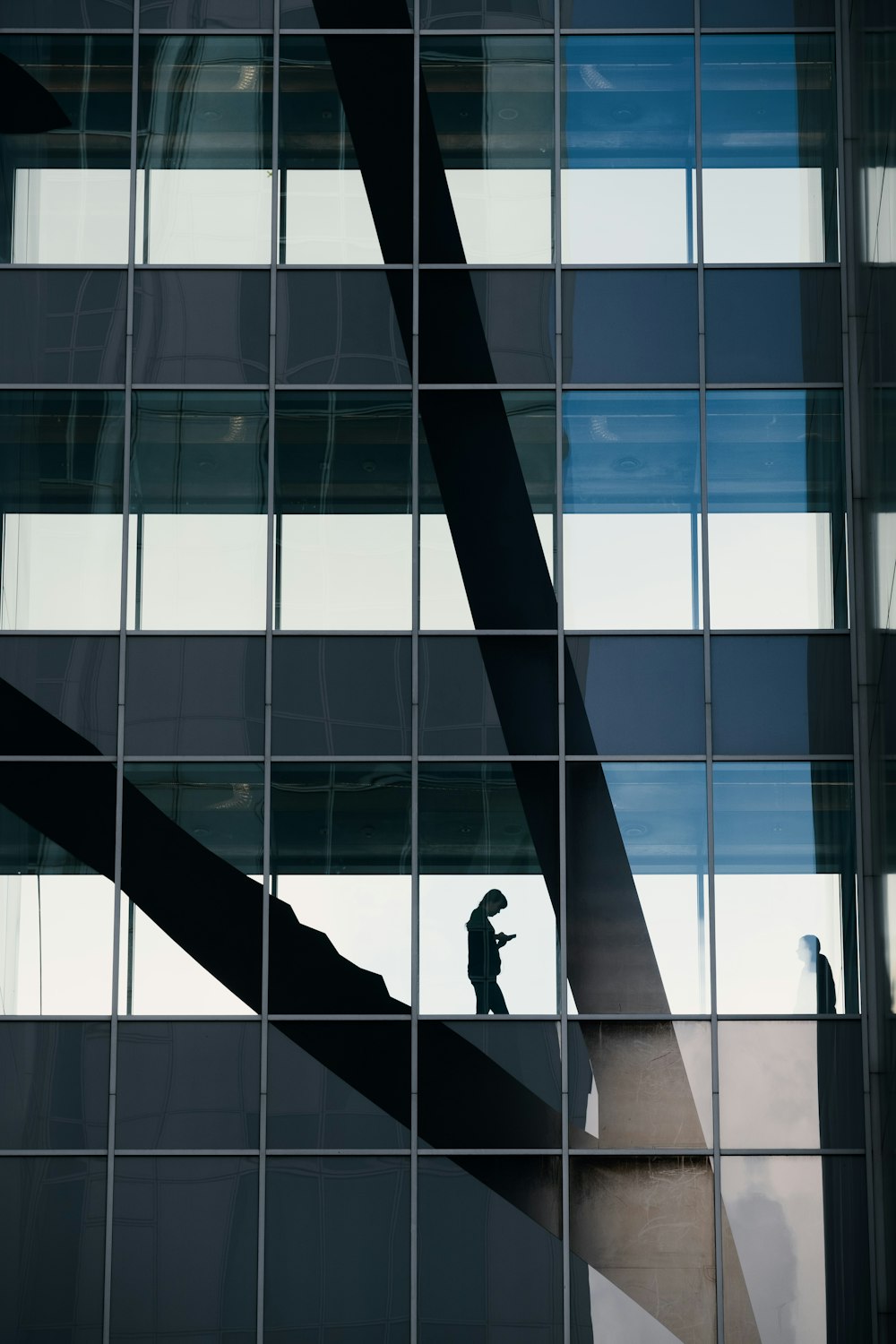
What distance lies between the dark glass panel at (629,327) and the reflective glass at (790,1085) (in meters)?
6.72

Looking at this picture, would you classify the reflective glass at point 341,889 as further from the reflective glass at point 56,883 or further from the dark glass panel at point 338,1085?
the reflective glass at point 56,883

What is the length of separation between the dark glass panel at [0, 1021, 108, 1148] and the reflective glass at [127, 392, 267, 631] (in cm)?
412

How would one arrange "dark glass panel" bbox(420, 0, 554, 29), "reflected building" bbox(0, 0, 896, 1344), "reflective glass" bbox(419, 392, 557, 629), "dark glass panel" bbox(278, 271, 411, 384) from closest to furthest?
"reflected building" bbox(0, 0, 896, 1344) < "reflective glass" bbox(419, 392, 557, 629) < "dark glass panel" bbox(278, 271, 411, 384) < "dark glass panel" bbox(420, 0, 554, 29)

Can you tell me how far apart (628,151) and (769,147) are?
150 cm

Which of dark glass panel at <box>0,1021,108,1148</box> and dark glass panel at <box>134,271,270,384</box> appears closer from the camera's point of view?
dark glass panel at <box>0,1021,108,1148</box>

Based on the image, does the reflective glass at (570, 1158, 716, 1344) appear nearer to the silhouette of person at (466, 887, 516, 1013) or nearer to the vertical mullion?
the silhouette of person at (466, 887, 516, 1013)

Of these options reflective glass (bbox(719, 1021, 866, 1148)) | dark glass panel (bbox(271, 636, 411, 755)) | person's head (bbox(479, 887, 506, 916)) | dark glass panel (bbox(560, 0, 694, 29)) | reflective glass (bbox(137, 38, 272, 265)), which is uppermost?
dark glass panel (bbox(560, 0, 694, 29))

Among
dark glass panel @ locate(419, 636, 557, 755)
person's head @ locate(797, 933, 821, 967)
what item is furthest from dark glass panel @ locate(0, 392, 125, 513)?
person's head @ locate(797, 933, 821, 967)

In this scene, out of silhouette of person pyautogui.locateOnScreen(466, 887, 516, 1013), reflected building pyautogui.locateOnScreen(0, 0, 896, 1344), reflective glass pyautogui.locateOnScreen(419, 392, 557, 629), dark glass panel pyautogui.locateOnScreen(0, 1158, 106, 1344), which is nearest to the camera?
dark glass panel pyautogui.locateOnScreen(0, 1158, 106, 1344)

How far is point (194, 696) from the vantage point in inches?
723

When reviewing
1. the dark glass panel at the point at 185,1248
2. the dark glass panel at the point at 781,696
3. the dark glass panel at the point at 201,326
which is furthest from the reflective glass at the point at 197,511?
the dark glass panel at the point at 185,1248

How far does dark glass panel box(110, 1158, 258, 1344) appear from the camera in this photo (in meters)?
17.1

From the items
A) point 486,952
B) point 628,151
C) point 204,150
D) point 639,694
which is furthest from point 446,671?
point 204,150

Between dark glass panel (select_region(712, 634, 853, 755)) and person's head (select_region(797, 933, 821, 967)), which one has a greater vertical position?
dark glass panel (select_region(712, 634, 853, 755))
